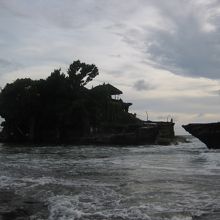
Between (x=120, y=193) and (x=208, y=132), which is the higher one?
(x=208, y=132)

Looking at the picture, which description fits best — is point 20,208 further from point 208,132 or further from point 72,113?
point 72,113

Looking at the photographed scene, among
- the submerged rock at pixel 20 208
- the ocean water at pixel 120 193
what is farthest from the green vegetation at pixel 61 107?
the submerged rock at pixel 20 208

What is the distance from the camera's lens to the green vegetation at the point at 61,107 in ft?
189

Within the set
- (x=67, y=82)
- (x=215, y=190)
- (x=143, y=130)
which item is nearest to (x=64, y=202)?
(x=215, y=190)

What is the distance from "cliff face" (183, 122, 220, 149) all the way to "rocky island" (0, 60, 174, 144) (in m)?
13.7

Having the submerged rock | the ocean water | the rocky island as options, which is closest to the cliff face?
the rocky island

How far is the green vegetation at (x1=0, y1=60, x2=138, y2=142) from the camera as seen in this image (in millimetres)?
57750

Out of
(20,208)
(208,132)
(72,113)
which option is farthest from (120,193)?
(72,113)

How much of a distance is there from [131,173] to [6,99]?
4412 centimetres

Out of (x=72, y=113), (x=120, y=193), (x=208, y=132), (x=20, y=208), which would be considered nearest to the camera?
(x=20, y=208)

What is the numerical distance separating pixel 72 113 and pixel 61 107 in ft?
5.50

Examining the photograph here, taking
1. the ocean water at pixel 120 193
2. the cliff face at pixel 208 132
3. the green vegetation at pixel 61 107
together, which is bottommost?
the ocean water at pixel 120 193

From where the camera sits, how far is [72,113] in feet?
186

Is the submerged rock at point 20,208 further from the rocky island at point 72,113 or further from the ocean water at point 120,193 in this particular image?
the rocky island at point 72,113
